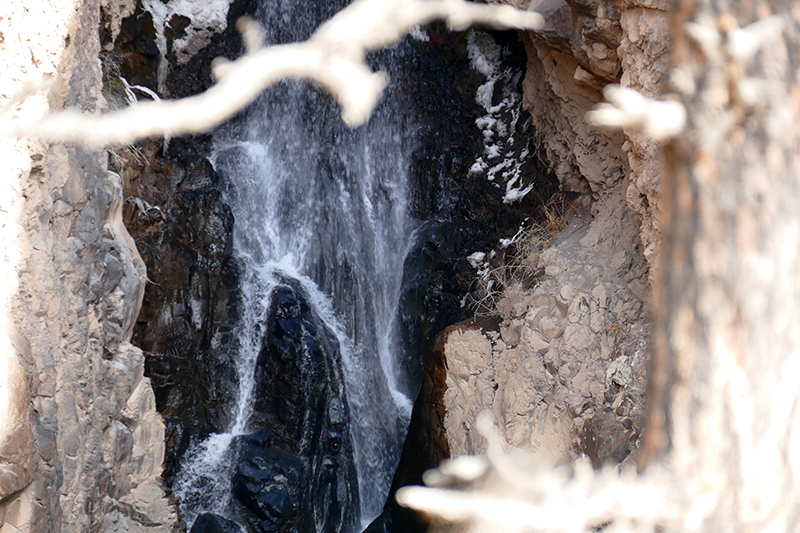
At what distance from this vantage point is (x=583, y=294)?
387cm

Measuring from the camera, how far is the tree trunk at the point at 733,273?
3.18ft

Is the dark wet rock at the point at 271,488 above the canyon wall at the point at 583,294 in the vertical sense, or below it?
below

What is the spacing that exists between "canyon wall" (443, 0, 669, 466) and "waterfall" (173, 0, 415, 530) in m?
1.11

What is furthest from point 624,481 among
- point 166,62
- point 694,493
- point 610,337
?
point 166,62

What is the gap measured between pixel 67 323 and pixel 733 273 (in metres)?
3.30

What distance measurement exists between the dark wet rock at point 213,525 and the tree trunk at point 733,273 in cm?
444

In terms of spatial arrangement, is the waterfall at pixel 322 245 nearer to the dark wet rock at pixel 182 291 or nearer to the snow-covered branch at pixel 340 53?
the dark wet rock at pixel 182 291

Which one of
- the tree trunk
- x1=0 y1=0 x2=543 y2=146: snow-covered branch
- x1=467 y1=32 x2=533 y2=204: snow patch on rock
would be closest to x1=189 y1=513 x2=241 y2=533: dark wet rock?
x1=0 y1=0 x2=543 y2=146: snow-covered branch

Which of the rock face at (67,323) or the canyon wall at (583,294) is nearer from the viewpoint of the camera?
the rock face at (67,323)

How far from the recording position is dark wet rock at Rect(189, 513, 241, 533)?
15.1 ft

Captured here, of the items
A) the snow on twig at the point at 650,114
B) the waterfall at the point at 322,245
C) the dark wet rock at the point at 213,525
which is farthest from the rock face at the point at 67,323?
the snow on twig at the point at 650,114

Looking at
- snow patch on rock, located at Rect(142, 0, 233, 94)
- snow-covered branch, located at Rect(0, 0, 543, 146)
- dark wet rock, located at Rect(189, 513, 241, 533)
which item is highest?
snow patch on rock, located at Rect(142, 0, 233, 94)

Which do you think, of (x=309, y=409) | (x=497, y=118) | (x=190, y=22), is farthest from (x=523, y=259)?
(x=190, y=22)

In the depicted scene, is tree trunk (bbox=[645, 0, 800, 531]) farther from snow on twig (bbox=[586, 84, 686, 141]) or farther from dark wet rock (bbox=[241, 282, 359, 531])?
dark wet rock (bbox=[241, 282, 359, 531])
